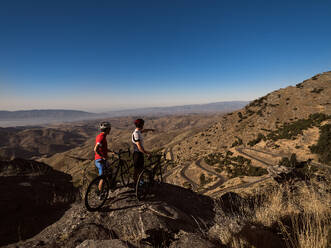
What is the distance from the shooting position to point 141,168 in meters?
6.76

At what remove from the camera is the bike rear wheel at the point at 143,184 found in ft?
19.9

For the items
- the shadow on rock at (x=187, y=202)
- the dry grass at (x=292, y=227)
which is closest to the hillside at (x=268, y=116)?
the shadow on rock at (x=187, y=202)

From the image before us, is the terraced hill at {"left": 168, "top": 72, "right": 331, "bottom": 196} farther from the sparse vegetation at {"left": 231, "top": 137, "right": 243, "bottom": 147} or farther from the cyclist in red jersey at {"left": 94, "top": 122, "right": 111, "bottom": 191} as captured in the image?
the cyclist in red jersey at {"left": 94, "top": 122, "right": 111, "bottom": 191}

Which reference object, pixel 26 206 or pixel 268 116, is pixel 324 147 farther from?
pixel 26 206

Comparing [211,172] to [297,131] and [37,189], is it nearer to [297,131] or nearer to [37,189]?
[297,131]

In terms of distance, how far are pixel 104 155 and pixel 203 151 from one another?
59542 millimetres

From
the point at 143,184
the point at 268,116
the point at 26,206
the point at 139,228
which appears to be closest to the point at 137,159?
the point at 143,184

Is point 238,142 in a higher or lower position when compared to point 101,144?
lower

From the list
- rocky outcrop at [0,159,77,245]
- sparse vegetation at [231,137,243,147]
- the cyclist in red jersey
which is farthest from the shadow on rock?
sparse vegetation at [231,137,243,147]

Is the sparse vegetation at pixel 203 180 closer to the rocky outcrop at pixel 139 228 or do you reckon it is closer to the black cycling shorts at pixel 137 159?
the rocky outcrop at pixel 139 228

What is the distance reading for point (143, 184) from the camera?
646cm

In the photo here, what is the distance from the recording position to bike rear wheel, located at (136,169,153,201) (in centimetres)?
606

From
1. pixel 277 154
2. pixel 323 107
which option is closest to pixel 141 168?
pixel 277 154

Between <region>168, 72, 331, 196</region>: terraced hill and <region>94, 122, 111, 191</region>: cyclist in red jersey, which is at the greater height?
<region>94, 122, 111, 191</region>: cyclist in red jersey
